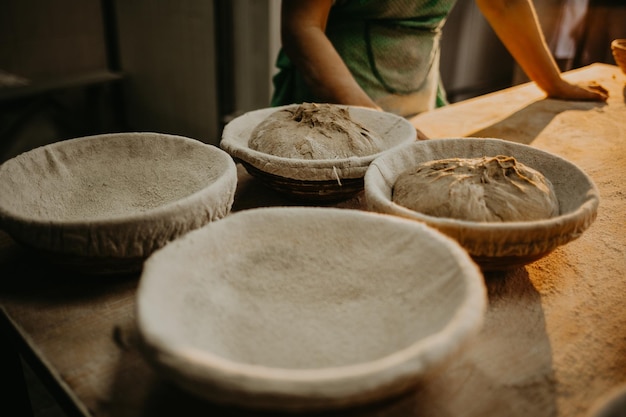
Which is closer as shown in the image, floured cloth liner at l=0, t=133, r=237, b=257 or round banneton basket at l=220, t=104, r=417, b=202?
floured cloth liner at l=0, t=133, r=237, b=257

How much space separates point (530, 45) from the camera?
7.34ft

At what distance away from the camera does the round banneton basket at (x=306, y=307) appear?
0.57 m

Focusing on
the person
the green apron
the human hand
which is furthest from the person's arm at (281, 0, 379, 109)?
the human hand

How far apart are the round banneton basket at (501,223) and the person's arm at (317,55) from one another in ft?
1.72

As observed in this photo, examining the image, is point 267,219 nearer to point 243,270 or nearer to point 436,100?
point 243,270

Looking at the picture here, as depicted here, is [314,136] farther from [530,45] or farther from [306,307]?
[530,45]

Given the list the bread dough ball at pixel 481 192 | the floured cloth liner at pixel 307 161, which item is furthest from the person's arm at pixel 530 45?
the bread dough ball at pixel 481 192

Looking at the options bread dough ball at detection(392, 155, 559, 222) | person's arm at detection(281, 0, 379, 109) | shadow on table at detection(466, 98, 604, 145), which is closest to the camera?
bread dough ball at detection(392, 155, 559, 222)

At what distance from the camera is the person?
178cm

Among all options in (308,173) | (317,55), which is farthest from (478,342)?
(317,55)

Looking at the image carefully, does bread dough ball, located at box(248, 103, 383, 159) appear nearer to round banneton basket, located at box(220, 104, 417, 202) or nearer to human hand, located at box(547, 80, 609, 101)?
round banneton basket, located at box(220, 104, 417, 202)

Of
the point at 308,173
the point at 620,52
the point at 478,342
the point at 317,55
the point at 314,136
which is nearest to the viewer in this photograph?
the point at 478,342

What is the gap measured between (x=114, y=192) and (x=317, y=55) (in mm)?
881

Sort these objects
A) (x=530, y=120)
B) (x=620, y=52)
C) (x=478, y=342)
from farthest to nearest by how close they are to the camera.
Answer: (x=620, y=52) → (x=530, y=120) → (x=478, y=342)
